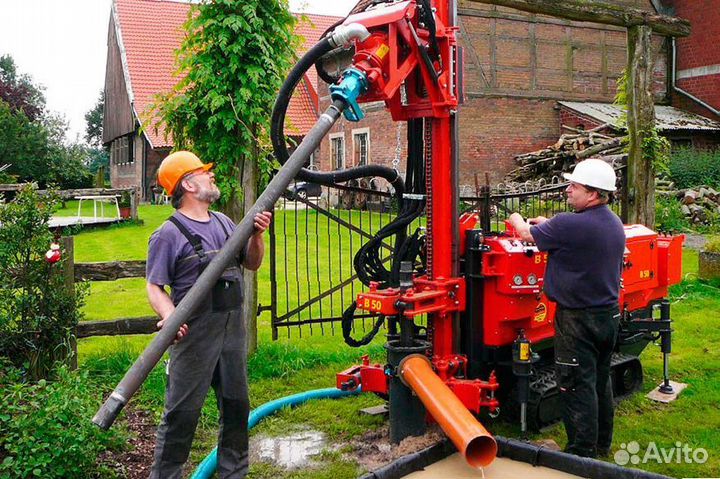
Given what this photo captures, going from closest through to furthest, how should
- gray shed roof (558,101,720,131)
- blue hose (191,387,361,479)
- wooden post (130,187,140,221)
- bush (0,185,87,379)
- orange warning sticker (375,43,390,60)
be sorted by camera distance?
orange warning sticker (375,43,390,60) < blue hose (191,387,361,479) < bush (0,185,87,379) < wooden post (130,187,140,221) < gray shed roof (558,101,720,131)

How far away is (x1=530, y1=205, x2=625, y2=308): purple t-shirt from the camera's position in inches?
177

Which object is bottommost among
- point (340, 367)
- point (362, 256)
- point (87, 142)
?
point (340, 367)

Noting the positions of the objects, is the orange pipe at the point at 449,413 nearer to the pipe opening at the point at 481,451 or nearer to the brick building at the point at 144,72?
the pipe opening at the point at 481,451

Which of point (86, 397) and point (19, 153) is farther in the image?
point (19, 153)

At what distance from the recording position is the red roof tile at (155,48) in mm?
26984

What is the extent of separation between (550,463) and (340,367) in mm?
2941

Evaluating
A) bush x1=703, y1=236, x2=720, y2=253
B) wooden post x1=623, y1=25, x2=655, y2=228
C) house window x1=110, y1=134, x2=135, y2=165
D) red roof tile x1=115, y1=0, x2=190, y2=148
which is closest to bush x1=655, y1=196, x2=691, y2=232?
bush x1=703, y1=236, x2=720, y2=253

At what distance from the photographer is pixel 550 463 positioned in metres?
4.10

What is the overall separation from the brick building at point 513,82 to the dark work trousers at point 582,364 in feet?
48.2

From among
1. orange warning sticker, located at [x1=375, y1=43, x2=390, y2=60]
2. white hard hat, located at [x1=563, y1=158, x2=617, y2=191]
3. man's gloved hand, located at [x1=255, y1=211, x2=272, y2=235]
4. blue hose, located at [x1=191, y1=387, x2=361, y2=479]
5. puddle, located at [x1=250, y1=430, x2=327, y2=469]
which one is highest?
orange warning sticker, located at [x1=375, y1=43, x2=390, y2=60]

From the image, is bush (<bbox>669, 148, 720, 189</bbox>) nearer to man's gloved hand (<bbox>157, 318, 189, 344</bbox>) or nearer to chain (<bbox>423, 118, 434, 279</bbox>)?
chain (<bbox>423, 118, 434, 279</bbox>)

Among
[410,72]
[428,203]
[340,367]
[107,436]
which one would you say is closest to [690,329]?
[340,367]

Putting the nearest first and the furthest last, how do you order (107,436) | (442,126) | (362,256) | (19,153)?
(107,436)
(442,126)
(362,256)
(19,153)

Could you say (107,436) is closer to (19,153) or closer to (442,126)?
(442,126)
